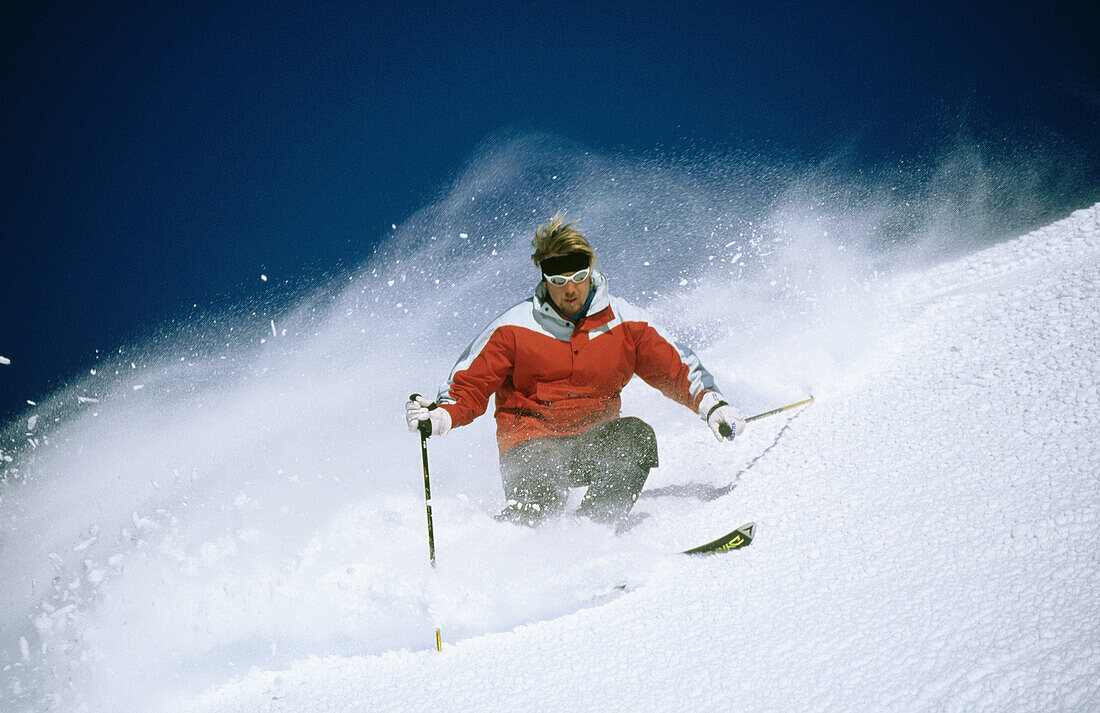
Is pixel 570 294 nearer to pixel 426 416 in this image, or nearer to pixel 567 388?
pixel 567 388

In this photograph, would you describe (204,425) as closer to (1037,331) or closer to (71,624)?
(71,624)

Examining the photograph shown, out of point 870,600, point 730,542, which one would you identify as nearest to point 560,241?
point 730,542

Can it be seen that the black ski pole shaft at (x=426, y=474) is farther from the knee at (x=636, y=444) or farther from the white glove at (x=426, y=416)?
the knee at (x=636, y=444)

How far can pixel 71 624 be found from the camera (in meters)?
2.31

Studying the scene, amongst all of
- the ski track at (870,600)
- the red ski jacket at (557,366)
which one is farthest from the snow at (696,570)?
the red ski jacket at (557,366)

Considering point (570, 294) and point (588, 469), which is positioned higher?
point (570, 294)

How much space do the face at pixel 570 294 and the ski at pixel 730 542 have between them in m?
1.12

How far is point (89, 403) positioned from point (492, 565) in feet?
17.7

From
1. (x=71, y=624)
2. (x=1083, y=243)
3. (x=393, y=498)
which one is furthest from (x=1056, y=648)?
(x=1083, y=243)

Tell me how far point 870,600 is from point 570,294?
158 centimetres

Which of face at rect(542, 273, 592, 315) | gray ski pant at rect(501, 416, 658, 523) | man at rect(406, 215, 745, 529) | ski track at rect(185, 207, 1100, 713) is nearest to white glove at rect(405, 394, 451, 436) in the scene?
man at rect(406, 215, 745, 529)

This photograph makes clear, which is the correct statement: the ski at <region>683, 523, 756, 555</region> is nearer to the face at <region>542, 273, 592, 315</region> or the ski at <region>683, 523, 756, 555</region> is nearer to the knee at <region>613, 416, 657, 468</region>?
the knee at <region>613, 416, 657, 468</region>

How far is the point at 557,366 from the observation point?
2.88 m

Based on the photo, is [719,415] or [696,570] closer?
[696,570]
